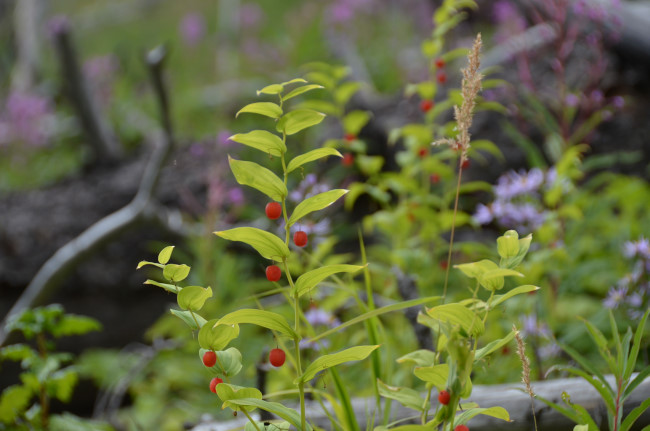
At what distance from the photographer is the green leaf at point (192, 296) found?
2.37 feet

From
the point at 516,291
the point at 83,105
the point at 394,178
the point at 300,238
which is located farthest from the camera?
the point at 83,105

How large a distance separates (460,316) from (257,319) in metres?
0.27

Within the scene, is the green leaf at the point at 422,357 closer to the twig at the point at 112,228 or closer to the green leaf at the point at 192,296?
the green leaf at the point at 192,296

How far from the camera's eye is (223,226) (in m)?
2.35

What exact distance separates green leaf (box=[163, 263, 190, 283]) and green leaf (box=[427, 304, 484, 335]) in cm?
32

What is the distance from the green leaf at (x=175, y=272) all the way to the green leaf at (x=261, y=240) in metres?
0.07

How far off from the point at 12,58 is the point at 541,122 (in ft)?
23.6

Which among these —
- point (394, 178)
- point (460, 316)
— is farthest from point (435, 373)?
point (394, 178)

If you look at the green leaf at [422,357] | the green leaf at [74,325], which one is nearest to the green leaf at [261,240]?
the green leaf at [422,357]

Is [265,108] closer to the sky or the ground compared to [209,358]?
closer to the sky

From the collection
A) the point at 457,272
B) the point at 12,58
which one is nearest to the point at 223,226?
the point at 457,272

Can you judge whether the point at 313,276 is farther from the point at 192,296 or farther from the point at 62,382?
the point at 62,382

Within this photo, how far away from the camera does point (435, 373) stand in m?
0.74

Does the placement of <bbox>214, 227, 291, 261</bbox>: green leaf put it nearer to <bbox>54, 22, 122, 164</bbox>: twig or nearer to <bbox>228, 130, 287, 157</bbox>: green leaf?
<bbox>228, 130, 287, 157</bbox>: green leaf
